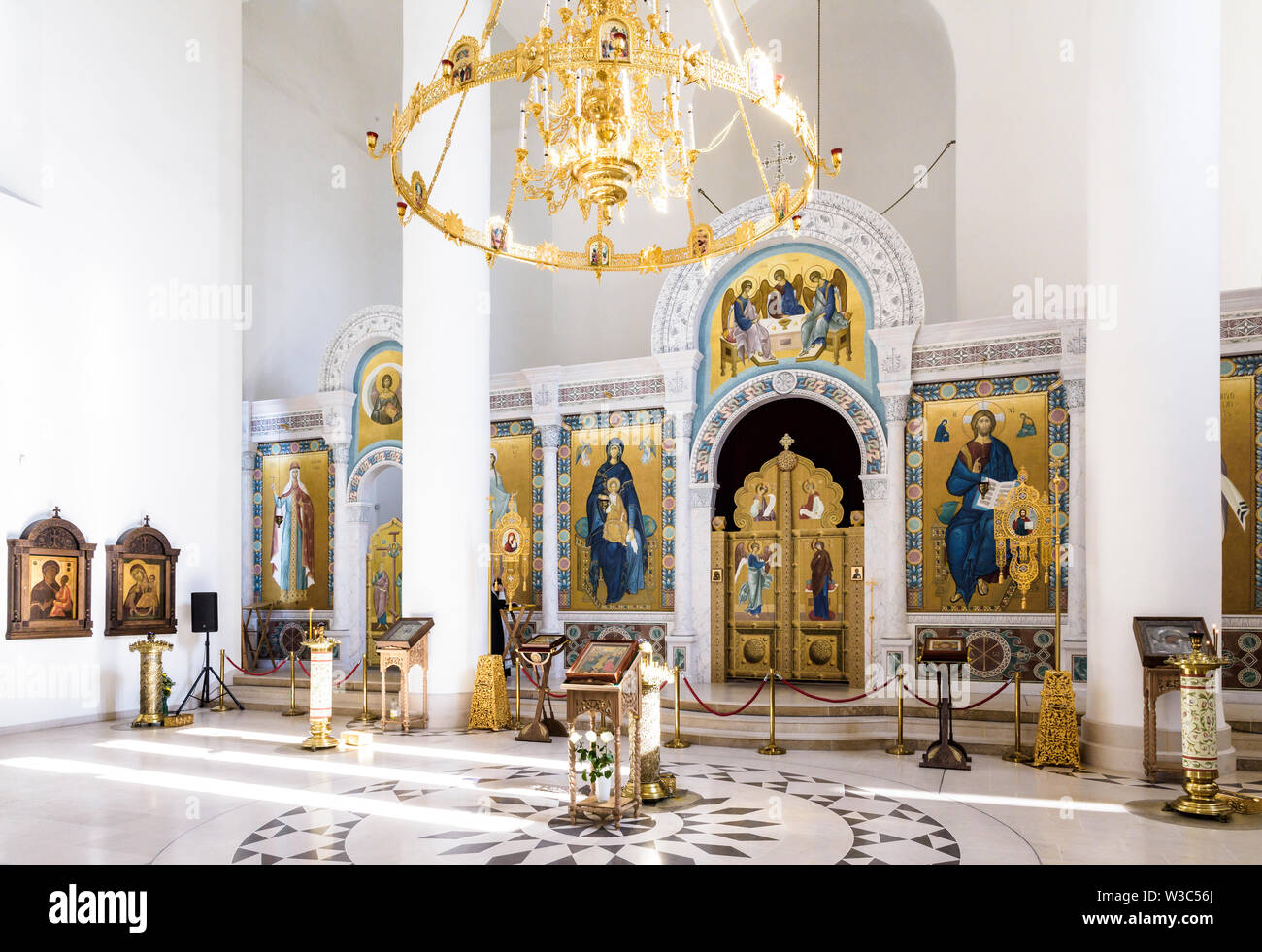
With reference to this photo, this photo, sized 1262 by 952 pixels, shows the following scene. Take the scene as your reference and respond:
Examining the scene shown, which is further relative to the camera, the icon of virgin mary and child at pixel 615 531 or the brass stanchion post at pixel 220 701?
the icon of virgin mary and child at pixel 615 531

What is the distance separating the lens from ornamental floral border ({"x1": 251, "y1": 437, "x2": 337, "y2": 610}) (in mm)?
15273

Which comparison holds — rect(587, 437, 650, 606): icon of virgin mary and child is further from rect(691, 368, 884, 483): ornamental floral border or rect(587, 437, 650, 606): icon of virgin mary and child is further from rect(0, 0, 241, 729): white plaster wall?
rect(0, 0, 241, 729): white plaster wall

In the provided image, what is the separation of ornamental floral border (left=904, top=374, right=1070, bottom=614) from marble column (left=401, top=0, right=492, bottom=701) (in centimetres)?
468

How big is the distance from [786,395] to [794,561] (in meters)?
1.99

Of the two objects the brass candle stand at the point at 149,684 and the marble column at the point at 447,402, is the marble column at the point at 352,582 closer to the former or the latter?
the brass candle stand at the point at 149,684

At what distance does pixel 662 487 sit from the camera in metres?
12.7

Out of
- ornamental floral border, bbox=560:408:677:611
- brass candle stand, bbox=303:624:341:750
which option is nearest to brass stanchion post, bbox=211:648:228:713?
brass candle stand, bbox=303:624:341:750

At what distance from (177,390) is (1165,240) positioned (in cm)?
1131

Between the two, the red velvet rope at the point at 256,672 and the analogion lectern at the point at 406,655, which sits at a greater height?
the analogion lectern at the point at 406,655

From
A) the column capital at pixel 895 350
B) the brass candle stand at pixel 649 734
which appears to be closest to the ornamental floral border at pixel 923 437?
the column capital at pixel 895 350

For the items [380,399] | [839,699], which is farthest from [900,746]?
[380,399]

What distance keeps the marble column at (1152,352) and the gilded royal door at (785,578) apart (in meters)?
3.88

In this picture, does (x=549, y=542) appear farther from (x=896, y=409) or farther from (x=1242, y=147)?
(x=1242, y=147)

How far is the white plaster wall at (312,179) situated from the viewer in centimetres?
1667
